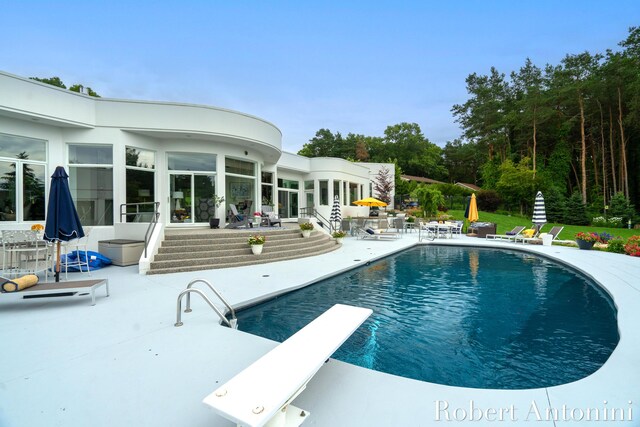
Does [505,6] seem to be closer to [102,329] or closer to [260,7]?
[260,7]

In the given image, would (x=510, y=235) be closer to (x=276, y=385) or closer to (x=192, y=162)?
(x=192, y=162)

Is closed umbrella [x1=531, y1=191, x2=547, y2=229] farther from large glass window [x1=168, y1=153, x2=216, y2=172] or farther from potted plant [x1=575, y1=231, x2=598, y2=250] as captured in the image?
large glass window [x1=168, y1=153, x2=216, y2=172]

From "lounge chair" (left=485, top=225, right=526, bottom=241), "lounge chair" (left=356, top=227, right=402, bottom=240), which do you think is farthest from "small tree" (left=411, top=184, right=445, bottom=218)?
"lounge chair" (left=356, top=227, right=402, bottom=240)

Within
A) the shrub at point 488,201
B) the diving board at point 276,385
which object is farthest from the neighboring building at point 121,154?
the shrub at point 488,201

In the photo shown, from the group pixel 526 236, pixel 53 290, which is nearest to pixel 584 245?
pixel 526 236

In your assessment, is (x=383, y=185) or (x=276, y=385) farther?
(x=383, y=185)

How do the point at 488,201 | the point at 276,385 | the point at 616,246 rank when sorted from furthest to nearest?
1. the point at 488,201
2. the point at 616,246
3. the point at 276,385

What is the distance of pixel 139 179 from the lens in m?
10.6

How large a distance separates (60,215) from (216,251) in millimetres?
3653

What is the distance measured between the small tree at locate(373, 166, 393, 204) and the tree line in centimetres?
995

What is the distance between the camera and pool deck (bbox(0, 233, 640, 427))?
2189mm

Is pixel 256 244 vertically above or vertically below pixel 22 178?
below

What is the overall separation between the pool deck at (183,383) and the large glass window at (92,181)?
5.70 meters

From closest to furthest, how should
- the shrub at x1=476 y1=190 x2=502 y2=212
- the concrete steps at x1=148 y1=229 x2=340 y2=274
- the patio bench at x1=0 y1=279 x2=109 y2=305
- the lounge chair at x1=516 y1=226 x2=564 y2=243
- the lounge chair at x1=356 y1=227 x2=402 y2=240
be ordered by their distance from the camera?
1. the patio bench at x1=0 y1=279 x2=109 y2=305
2. the concrete steps at x1=148 y1=229 x2=340 y2=274
3. the lounge chair at x1=516 y1=226 x2=564 y2=243
4. the lounge chair at x1=356 y1=227 x2=402 y2=240
5. the shrub at x1=476 y1=190 x2=502 y2=212
